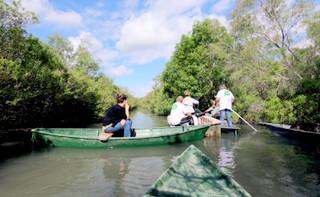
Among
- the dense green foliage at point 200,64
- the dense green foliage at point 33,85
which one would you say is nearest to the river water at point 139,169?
the dense green foliage at point 33,85

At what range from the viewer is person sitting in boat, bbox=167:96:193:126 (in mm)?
12992

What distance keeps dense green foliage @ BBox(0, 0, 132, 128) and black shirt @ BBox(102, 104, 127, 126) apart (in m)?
5.60

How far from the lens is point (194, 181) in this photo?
4605 millimetres

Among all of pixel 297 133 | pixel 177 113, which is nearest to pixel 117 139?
pixel 177 113

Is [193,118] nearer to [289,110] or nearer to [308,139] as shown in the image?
[308,139]

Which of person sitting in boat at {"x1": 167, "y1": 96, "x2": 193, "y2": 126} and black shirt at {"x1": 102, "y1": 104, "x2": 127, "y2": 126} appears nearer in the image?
black shirt at {"x1": 102, "y1": 104, "x2": 127, "y2": 126}

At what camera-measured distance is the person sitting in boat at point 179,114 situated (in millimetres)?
12992

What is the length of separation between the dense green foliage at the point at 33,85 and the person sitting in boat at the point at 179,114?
24.3 ft

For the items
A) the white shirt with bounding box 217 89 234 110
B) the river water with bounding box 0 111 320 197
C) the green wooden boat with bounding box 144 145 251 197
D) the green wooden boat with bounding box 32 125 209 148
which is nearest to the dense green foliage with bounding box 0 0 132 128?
the green wooden boat with bounding box 32 125 209 148

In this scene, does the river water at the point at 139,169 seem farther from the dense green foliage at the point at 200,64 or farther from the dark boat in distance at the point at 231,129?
the dense green foliage at the point at 200,64

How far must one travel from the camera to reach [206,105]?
113 ft

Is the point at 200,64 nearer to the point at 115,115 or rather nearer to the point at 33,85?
the point at 33,85

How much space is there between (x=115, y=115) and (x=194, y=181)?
22.2ft

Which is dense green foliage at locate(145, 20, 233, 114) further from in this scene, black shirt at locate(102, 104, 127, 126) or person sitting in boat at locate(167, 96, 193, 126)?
black shirt at locate(102, 104, 127, 126)
